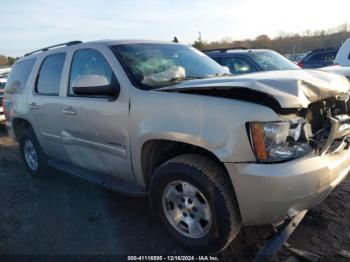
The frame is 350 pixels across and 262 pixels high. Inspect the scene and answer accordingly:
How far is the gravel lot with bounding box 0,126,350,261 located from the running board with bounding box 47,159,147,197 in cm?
39

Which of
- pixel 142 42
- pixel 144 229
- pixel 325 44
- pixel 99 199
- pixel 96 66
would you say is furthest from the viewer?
pixel 325 44

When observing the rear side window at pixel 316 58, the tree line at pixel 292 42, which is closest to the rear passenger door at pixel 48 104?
the rear side window at pixel 316 58

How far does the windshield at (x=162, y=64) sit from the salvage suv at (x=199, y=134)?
0.05 feet

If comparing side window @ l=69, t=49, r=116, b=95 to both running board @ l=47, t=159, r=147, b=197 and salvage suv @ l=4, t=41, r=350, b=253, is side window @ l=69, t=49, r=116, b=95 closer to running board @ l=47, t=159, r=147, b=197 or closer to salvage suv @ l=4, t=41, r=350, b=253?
salvage suv @ l=4, t=41, r=350, b=253

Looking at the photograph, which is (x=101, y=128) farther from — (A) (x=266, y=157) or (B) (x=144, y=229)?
(A) (x=266, y=157)

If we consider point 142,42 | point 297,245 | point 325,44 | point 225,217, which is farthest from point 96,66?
point 325,44

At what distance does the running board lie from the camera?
10.6 ft

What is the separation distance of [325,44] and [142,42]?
39073 millimetres

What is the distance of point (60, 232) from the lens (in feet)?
11.2

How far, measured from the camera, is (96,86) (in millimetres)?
3176

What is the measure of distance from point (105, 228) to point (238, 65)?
5342mm

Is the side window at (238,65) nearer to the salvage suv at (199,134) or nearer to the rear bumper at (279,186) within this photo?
the salvage suv at (199,134)

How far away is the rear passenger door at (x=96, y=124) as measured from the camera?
10.6 feet

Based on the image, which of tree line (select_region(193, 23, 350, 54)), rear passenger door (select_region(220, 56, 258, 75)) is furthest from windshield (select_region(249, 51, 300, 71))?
tree line (select_region(193, 23, 350, 54))
